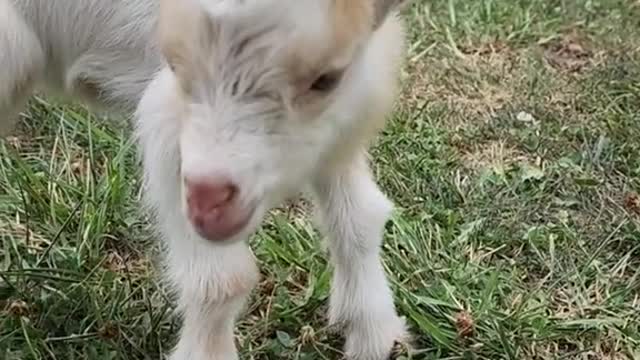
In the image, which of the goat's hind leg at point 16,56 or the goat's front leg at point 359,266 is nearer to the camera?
the goat's hind leg at point 16,56

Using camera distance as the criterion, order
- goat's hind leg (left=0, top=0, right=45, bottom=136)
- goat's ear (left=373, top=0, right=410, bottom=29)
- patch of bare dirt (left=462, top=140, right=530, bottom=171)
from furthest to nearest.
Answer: patch of bare dirt (left=462, top=140, right=530, bottom=171) → goat's hind leg (left=0, top=0, right=45, bottom=136) → goat's ear (left=373, top=0, right=410, bottom=29)

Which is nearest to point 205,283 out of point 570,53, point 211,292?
point 211,292

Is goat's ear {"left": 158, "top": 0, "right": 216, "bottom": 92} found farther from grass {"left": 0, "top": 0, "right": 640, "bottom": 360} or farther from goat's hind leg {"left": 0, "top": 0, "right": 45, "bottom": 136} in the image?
grass {"left": 0, "top": 0, "right": 640, "bottom": 360}

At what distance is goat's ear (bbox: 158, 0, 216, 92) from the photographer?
88.3 inches

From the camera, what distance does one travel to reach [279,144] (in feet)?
7.82

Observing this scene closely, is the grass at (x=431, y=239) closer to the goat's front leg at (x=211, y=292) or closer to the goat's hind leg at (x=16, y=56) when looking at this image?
the goat's front leg at (x=211, y=292)

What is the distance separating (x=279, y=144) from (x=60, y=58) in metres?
0.99

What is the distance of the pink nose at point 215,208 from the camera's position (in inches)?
91.2

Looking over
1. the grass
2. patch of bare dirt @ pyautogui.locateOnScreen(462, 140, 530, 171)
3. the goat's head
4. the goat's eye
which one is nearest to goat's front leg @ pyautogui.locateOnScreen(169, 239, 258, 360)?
the grass

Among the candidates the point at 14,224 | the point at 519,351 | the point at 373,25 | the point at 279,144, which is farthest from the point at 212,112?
the point at 14,224

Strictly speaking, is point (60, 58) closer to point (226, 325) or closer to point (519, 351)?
point (226, 325)

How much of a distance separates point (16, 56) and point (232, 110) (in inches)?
38.0

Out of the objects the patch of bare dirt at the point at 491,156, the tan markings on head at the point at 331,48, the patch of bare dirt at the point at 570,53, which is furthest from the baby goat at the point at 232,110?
the patch of bare dirt at the point at 570,53

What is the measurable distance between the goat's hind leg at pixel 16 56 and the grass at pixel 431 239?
0.46 meters
